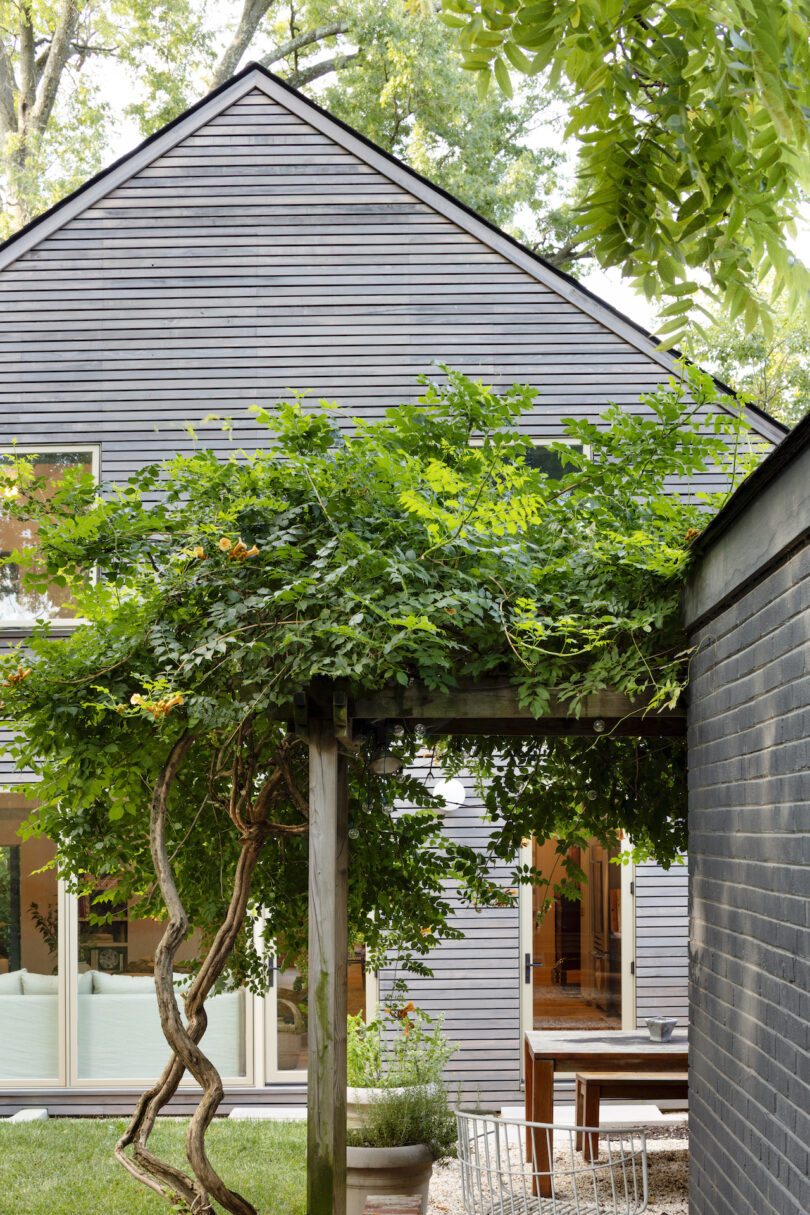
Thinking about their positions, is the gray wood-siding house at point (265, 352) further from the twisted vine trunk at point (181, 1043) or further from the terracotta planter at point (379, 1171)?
the twisted vine trunk at point (181, 1043)

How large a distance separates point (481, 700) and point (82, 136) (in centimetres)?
1520

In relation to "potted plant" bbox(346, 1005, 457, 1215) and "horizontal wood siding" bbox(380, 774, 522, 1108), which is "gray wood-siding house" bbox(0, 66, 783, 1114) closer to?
"horizontal wood siding" bbox(380, 774, 522, 1108)

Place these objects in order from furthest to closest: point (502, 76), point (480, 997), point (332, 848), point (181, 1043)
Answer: point (480, 997), point (181, 1043), point (332, 848), point (502, 76)

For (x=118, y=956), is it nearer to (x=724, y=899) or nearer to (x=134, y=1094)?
(x=134, y=1094)

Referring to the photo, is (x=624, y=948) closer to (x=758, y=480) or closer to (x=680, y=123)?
(x=758, y=480)

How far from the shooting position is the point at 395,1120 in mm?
5449

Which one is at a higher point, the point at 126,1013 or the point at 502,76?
the point at 502,76

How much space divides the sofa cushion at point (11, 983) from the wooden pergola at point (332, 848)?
4750mm

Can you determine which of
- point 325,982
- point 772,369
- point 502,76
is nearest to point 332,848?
point 325,982

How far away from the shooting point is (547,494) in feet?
14.0

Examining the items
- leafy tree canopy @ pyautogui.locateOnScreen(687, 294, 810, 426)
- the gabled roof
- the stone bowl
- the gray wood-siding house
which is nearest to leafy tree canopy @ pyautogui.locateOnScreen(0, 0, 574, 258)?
leafy tree canopy @ pyautogui.locateOnScreen(687, 294, 810, 426)

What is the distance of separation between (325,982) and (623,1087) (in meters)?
2.82

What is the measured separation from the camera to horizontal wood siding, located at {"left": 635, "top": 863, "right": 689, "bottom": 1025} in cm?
820

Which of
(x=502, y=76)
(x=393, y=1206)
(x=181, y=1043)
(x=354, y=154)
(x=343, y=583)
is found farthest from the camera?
(x=354, y=154)
